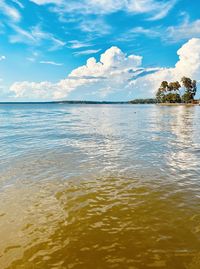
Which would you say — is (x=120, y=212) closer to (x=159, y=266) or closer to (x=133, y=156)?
(x=159, y=266)

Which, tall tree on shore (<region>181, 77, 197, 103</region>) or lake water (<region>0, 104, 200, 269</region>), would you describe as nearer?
lake water (<region>0, 104, 200, 269</region>)

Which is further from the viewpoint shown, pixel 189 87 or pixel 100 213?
pixel 189 87

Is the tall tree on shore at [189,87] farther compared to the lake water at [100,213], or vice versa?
the tall tree on shore at [189,87]

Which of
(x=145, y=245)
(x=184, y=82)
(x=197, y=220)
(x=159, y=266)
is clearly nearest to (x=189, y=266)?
(x=159, y=266)

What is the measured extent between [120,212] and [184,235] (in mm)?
2478

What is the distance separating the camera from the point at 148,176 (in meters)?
14.1

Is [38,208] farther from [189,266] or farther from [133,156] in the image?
[133,156]

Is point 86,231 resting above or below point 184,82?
below

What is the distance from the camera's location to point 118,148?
22.8 metres

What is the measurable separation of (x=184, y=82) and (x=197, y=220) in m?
183

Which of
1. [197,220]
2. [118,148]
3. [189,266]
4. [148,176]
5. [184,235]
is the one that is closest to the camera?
[189,266]

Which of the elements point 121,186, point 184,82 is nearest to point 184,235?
point 121,186

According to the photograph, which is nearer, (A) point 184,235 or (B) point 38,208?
(A) point 184,235

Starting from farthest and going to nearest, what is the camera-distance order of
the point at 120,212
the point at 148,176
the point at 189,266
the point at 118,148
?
the point at 118,148 → the point at 148,176 → the point at 120,212 → the point at 189,266
